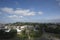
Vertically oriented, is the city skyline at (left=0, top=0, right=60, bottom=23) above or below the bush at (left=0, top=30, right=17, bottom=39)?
above

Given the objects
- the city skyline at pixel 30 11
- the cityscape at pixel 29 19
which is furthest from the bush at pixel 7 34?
the city skyline at pixel 30 11

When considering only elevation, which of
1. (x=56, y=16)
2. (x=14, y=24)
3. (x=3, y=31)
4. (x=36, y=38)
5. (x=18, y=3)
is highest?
(x=18, y=3)

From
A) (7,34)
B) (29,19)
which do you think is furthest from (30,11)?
(7,34)

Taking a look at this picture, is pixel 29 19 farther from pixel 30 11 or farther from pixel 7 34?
pixel 7 34

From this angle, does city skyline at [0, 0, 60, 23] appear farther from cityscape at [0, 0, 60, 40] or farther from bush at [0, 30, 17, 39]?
bush at [0, 30, 17, 39]

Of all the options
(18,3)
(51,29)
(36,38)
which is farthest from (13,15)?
(51,29)

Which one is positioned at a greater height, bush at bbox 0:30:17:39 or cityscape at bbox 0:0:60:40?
cityscape at bbox 0:0:60:40

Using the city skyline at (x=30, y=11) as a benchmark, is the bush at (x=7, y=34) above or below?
below

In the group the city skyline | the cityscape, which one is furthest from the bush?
the city skyline

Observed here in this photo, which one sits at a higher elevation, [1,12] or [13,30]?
[1,12]

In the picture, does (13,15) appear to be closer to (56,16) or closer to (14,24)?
(14,24)

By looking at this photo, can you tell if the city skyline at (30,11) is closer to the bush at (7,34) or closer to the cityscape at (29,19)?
the cityscape at (29,19)
